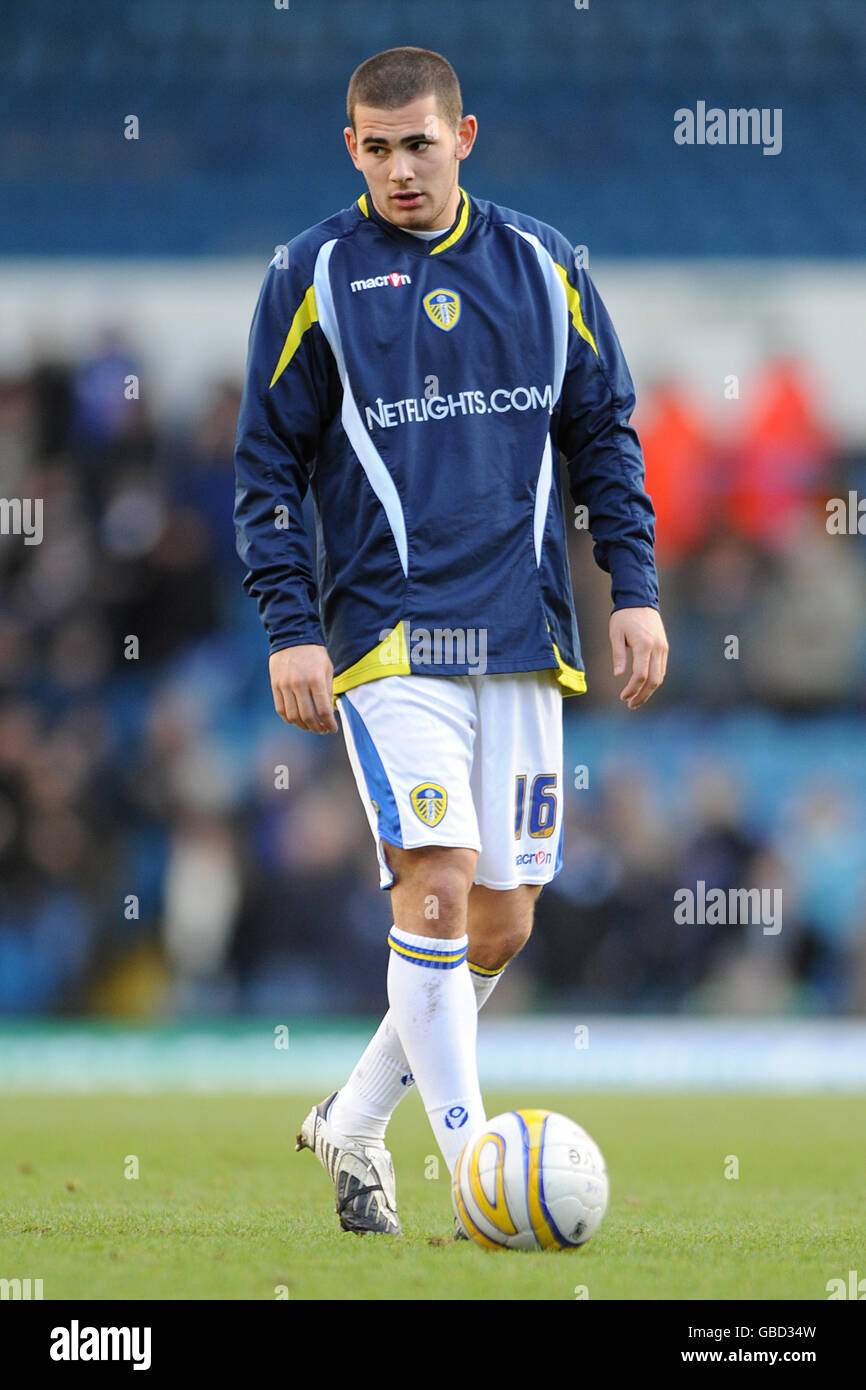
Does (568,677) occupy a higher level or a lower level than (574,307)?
lower

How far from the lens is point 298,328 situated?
418cm

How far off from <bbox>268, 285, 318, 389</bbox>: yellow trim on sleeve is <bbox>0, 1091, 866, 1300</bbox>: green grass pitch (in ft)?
6.08

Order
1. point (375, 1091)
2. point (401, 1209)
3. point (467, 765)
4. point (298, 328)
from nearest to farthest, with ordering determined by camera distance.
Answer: point (467, 765)
point (298, 328)
point (375, 1091)
point (401, 1209)

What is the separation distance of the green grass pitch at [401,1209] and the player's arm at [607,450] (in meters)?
1.25

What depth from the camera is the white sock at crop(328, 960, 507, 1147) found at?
4.29m

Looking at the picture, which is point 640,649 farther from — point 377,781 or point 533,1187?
point 533,1187

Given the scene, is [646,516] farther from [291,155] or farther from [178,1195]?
[291,155]

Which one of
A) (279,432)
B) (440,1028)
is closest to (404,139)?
(279,432)

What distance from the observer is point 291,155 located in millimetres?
12820

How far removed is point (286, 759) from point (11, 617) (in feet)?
6.18

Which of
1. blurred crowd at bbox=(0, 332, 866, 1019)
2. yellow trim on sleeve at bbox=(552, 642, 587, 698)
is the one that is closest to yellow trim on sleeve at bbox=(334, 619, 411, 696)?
yellow trim on sleeve at bbox=(552, 642, 587, 698)

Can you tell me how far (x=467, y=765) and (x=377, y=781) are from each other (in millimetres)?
195

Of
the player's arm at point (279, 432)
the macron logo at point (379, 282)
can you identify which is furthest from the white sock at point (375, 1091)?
the macron logo at point (379, 282)

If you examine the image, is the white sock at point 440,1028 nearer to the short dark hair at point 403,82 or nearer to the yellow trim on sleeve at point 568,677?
the yellow trim on sleeve at point 568,677
